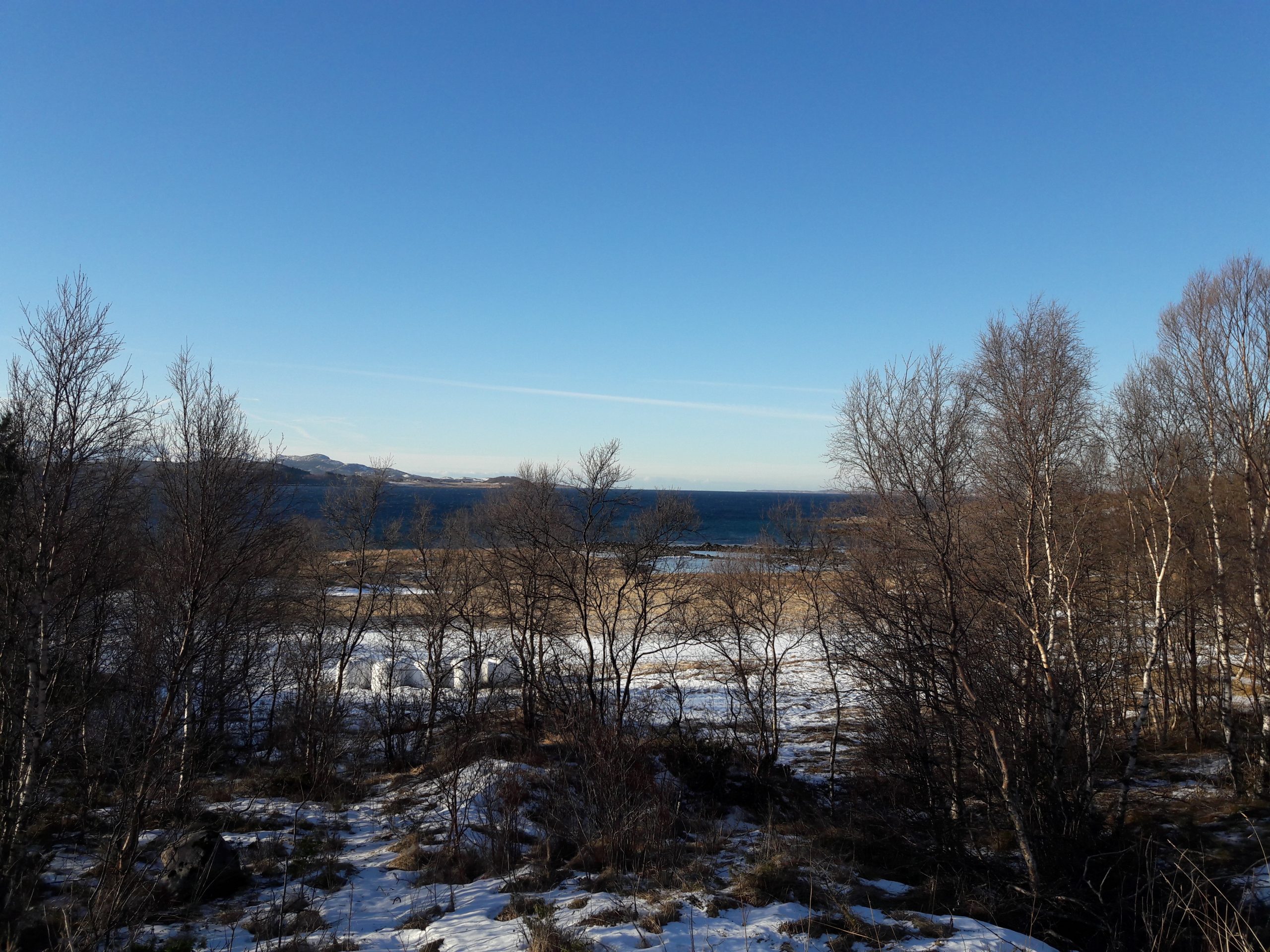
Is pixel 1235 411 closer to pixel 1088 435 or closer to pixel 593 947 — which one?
pixel 1088 435

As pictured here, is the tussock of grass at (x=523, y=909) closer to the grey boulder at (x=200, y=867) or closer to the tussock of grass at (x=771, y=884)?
the tussock of grass at (x=771, y=884)

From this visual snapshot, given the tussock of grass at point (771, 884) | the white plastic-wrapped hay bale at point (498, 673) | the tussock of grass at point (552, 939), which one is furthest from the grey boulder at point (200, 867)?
the white plastic-wrapped hay bale at point (498, 673)

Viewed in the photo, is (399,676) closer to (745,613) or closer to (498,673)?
(498,673)

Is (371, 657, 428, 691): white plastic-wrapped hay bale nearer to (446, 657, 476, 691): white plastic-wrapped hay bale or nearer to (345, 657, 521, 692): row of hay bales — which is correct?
(345, 657, 521, 692): row of hay bales

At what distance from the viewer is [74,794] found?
48.8ft

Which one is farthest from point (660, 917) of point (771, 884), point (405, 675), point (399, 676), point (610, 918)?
point (405, 675)

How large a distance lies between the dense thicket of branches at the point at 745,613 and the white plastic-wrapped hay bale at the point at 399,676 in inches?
105

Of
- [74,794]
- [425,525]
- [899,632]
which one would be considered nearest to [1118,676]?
[899,632]

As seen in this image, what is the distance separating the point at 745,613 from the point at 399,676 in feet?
52.3

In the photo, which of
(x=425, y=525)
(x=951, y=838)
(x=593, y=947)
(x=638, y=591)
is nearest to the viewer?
(x=593, y=947)

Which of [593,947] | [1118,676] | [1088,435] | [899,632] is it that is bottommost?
[593,947]

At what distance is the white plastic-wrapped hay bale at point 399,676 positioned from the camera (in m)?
28.3

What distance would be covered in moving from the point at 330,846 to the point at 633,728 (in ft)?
26.0

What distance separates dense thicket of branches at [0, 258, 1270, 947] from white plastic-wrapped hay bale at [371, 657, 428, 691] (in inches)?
105
